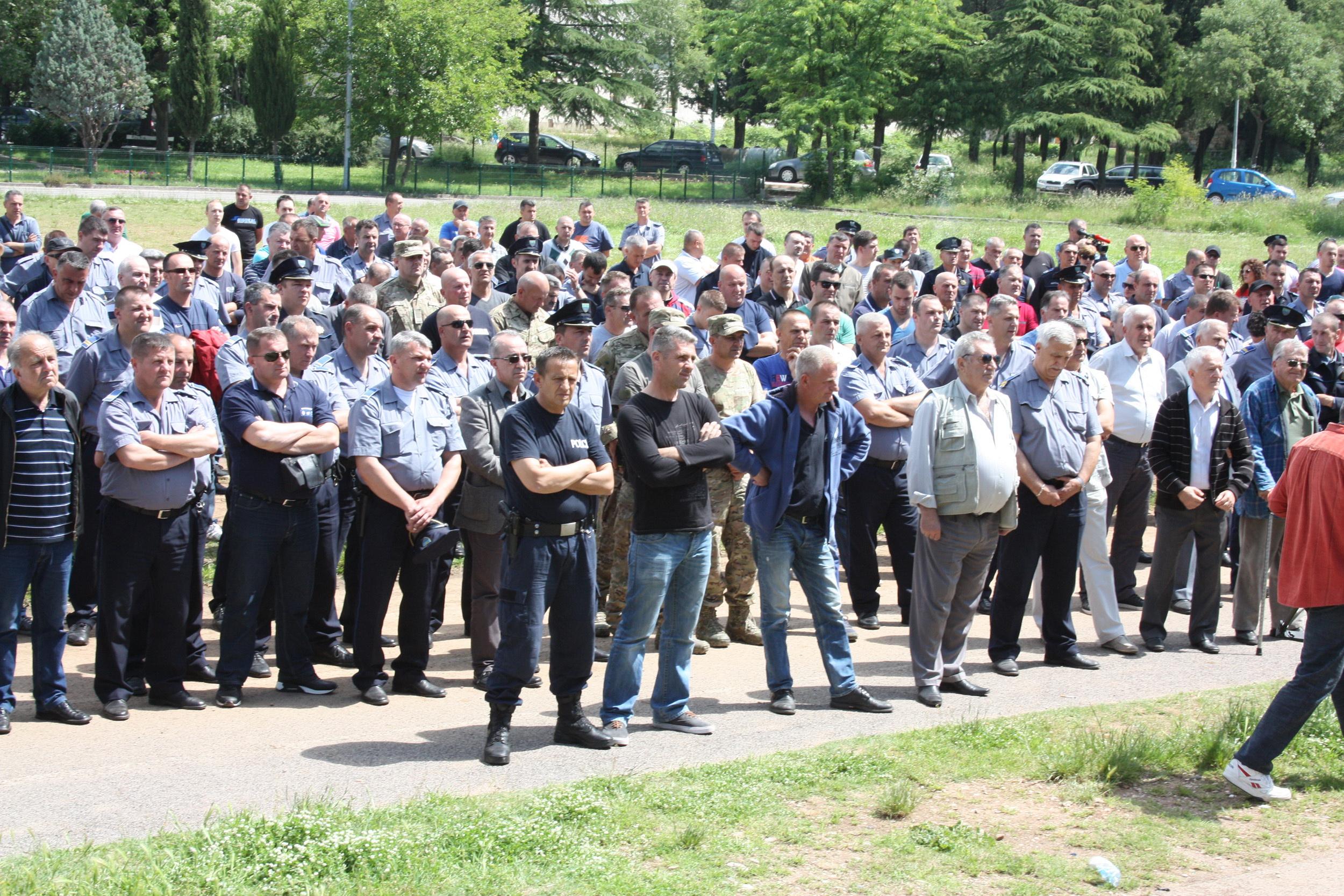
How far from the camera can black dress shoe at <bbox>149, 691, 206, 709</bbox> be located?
281 inches

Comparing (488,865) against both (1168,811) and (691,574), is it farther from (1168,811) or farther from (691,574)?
(1168,811)

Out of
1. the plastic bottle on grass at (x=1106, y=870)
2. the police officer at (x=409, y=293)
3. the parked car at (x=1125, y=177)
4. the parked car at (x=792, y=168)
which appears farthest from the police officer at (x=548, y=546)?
the parked car at (x=1125, y=177)

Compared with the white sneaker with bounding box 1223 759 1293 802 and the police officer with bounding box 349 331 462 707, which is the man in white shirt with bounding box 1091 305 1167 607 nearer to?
the white sneaker with bounding box 1223 759 1293 802

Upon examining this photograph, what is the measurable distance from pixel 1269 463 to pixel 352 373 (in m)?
6.30

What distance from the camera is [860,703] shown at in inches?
287

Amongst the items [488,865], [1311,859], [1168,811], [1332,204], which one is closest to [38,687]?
[488,865]

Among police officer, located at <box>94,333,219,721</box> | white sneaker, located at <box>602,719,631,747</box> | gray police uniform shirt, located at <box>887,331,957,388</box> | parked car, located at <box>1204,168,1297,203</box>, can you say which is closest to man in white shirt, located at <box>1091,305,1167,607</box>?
gray police uniform shirt, located at <box>887,331,957,388</box>

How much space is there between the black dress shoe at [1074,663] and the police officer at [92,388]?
589cm

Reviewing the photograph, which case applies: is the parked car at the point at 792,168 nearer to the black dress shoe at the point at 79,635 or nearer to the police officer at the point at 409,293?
the police officer at the point at 409,293

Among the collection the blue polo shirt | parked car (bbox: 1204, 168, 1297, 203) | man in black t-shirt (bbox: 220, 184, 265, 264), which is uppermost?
parked car (bbox: 1204, 168, 1297, 203)

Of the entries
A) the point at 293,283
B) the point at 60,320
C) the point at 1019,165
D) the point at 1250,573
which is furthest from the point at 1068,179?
the point at 60,320

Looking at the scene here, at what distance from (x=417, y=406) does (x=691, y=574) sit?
182 cm

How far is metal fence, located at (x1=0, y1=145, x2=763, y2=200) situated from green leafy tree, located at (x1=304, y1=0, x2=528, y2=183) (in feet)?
5.03

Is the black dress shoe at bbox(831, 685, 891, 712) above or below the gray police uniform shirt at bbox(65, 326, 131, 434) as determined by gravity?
below
